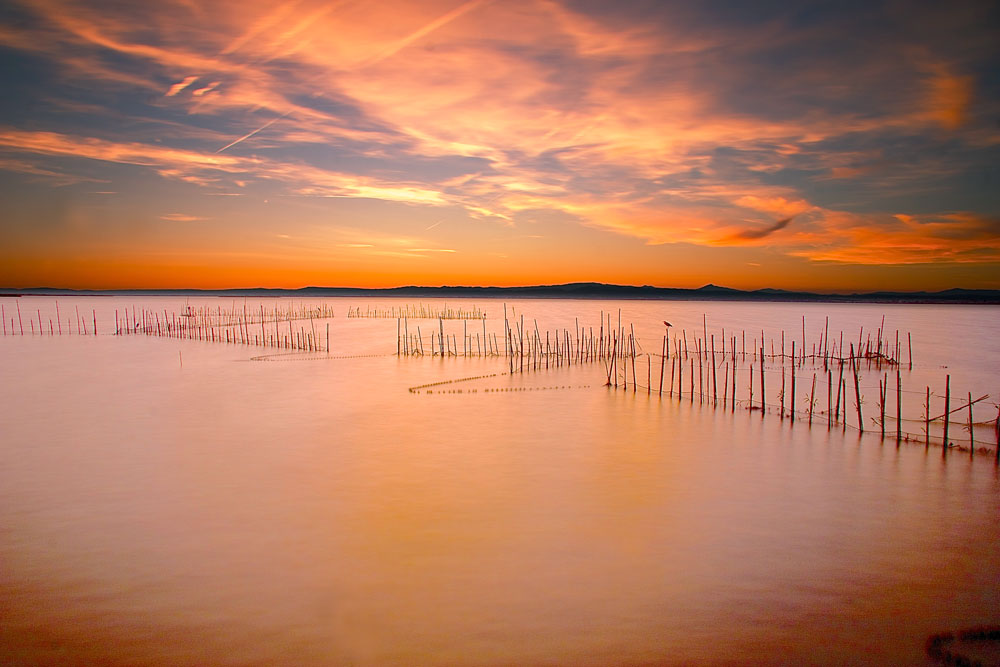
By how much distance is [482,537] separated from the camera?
442 centimetres

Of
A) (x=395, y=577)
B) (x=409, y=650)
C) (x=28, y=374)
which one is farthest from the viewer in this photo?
(x=28, y=374)

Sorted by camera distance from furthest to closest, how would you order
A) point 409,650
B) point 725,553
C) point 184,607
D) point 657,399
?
point 657,399 → point 725,553 → point 184,607 → point 409,650

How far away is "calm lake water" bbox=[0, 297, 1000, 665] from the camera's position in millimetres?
3074

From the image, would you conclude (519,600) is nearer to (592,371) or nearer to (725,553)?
(725,553)

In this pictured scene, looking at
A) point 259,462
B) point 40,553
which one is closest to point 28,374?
point 259,462

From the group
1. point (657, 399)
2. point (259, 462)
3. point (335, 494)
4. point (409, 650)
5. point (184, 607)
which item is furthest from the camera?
point (657, 399)

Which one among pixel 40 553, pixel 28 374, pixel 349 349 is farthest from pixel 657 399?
pixel 28 374

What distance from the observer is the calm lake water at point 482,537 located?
10.1 ft

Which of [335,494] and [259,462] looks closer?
[335,494]

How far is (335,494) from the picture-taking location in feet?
17.6

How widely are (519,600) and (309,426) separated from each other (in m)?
5.38

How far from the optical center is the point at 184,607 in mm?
3293

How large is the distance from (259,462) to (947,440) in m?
7.63

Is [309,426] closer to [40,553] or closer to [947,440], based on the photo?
[40,553]
